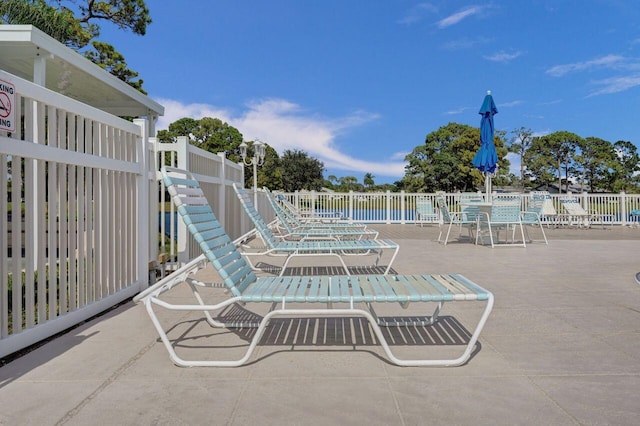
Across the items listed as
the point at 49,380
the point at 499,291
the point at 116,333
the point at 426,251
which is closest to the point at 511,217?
the point at 426,251

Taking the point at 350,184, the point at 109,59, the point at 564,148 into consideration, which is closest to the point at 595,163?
the point at 564,148

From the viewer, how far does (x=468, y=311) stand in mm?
3195

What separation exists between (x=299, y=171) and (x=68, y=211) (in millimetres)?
38404

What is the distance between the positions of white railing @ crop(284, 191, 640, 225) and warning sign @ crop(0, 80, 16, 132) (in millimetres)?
13552

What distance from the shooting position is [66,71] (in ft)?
22.3

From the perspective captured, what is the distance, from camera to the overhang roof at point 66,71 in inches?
204

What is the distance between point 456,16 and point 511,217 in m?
13.8

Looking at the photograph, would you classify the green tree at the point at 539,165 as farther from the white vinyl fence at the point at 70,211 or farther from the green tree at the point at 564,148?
the white vinyl fence at the point at 70,211

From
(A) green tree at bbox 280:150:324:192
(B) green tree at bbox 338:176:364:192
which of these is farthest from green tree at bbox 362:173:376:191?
(A) green tree at bbox 280:150:324:192

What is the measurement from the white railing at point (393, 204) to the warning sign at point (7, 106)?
44.5 feet

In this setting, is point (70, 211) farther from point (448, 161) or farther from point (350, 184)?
point (350, 184)

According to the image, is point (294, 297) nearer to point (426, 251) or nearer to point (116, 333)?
point (116, 333)

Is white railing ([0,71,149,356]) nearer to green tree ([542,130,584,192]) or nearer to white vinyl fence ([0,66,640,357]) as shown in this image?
white vinyl fence ([0,66,640,357])

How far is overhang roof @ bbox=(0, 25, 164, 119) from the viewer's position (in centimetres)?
517
